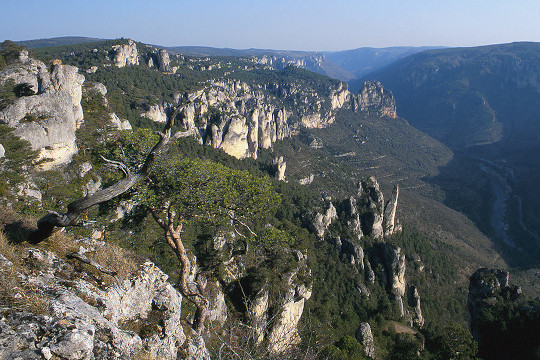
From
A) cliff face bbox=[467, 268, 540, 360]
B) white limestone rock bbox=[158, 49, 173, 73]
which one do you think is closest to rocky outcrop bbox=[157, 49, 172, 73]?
white limestone rock bbox=[158, 49, 173, 73]

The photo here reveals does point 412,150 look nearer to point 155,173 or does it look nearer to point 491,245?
point 491,245

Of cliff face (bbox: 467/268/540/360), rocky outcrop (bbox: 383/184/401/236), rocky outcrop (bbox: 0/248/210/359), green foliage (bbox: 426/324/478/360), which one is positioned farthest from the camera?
rocky outcrop (bbox: 383/184/401/236)

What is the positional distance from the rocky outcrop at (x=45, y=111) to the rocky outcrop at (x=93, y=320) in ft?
65.7

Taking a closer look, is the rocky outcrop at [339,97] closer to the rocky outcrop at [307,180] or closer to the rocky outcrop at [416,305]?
the rocky outcrop at [307,180]

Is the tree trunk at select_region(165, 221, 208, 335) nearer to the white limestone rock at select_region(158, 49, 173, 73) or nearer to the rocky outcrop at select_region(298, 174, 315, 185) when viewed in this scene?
the rocky outcrop at select_region(298, 174, 315, 185)

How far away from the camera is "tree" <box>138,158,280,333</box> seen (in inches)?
367

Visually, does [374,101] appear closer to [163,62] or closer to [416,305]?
[163,62]

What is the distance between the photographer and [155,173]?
31.4 ft

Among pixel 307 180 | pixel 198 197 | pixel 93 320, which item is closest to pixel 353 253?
pixel 307 180

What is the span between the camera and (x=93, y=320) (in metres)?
4.75

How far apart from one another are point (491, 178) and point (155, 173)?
15520cm

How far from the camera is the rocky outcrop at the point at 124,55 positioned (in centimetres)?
9331

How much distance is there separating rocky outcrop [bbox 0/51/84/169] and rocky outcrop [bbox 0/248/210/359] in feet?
65.7

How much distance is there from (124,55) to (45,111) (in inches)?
3341
